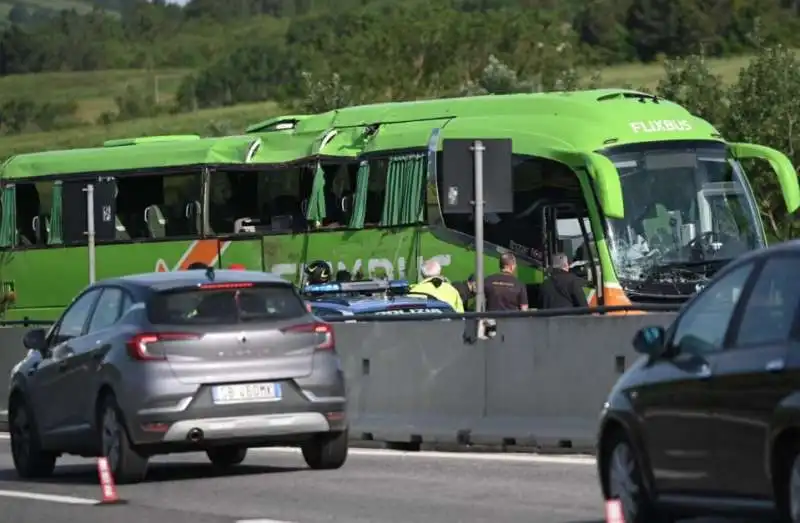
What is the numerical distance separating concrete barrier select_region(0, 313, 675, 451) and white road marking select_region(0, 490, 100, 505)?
438 centimetres

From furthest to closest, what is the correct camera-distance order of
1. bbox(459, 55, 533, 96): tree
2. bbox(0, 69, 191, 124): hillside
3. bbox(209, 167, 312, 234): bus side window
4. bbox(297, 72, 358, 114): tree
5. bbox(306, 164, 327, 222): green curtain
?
bbox(0, 69, 191, 124): hillside, bbox(459, 55, 533, 96): tree, bbox(297, 72, 358, 114): tree, bbox(209, 167, 312, 234): bus side window, bbox(306, 164, 327, 222): green curtain

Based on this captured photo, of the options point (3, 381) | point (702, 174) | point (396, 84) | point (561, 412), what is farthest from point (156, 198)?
point (396, 84)

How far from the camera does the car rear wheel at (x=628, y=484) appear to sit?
35.5 ft

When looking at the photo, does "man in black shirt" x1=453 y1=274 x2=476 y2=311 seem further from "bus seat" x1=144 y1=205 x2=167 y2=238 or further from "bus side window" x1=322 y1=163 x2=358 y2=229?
"bus seat" x1=144 y1=205 x2=167 y2=238

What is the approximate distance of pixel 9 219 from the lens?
36.7m

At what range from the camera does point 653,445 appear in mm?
10617

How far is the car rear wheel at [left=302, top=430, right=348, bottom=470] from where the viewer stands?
1594cm

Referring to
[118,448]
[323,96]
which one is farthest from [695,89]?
[118,448]

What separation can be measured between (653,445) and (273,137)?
22821 mm

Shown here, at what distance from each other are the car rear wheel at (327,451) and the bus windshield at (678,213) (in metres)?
11.2

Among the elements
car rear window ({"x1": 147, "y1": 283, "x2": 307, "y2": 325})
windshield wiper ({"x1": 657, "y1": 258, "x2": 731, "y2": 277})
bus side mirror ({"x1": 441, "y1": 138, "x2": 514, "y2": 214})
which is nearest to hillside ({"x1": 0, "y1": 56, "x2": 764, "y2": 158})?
windshield wiper ({"x1": 657, "y1": 258, "x2": 731, "y2": 277})

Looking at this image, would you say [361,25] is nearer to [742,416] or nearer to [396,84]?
[396,84]

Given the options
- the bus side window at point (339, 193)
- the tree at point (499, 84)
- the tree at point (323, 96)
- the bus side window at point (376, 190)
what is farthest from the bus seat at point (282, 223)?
the tree at point (499, 84)

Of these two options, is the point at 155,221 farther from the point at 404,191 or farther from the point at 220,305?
the point at 220,305
